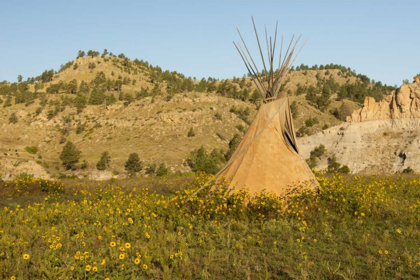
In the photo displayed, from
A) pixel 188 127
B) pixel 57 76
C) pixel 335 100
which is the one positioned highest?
pixel 57 76

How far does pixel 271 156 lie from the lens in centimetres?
1060

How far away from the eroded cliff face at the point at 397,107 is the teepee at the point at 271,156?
46.3 meters

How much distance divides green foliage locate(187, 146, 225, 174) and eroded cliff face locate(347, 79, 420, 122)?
24.3 meters

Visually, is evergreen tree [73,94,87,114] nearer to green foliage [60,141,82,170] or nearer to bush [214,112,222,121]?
green foliage [60,141,82,170]

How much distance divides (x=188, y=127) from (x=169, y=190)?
5965 cm

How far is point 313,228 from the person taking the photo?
26.5 feet

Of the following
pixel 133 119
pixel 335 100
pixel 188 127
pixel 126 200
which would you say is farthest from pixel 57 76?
pixel 126 200

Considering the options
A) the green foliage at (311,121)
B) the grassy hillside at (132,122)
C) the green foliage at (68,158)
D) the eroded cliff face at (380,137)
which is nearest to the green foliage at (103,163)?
the grassy hillside at (132,122)

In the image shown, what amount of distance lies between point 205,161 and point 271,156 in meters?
41.7

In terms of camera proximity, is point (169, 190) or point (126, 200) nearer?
point (126, 200)

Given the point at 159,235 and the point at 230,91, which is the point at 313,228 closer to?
the point at 159,235

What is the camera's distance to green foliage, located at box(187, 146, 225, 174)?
153 feet

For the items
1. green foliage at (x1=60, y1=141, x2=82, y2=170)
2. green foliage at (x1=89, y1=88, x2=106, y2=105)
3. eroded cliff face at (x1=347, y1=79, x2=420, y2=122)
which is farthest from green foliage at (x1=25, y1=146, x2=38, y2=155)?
eroded cliff face at (x1=347, y1=79, x2=420, y2=122)

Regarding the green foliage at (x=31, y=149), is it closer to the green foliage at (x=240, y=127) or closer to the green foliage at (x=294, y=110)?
the green foliage at (x=240, y=127)
